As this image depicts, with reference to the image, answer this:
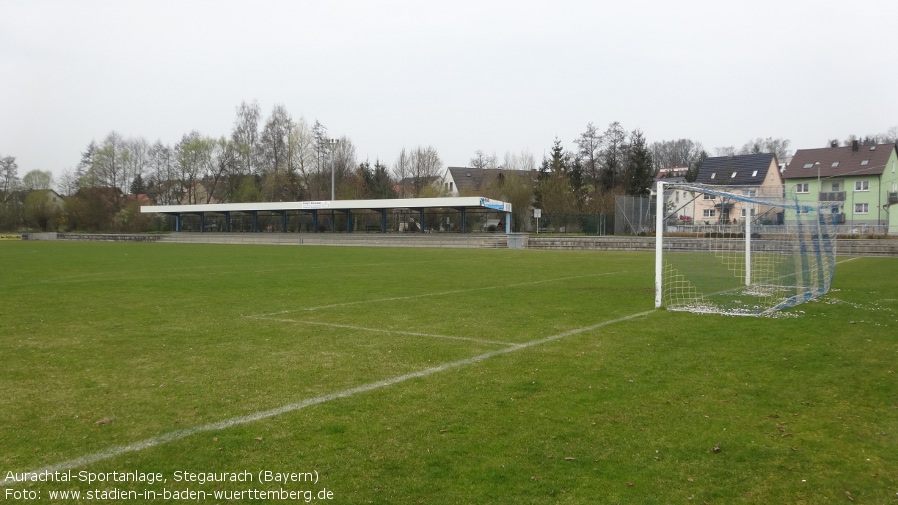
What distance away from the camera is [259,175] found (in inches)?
3076

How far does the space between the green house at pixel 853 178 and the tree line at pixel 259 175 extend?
16.5m

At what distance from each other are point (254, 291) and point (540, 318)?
25.6 ft

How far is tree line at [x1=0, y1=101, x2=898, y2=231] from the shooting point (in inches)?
2825

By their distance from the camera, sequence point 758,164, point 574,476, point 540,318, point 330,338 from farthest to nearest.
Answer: point 758,164, point 540,318, point 330,338, point 574,476

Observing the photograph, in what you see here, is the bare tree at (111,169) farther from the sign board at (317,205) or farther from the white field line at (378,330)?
the white field line at (378,330)

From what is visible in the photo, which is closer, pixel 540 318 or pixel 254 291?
pixel 540 318

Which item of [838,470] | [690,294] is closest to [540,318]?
[690,294]

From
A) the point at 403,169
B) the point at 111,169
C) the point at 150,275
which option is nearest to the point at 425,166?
the point at 403,169

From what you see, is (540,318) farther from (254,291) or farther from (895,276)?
(895,276)

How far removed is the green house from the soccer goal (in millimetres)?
44424

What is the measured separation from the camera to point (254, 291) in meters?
14.9

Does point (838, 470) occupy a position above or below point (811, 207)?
below

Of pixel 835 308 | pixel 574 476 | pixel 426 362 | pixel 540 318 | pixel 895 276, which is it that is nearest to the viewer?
pixel 574 476

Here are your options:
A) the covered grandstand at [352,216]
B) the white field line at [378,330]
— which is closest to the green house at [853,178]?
the covered grandstand at [352,216]
